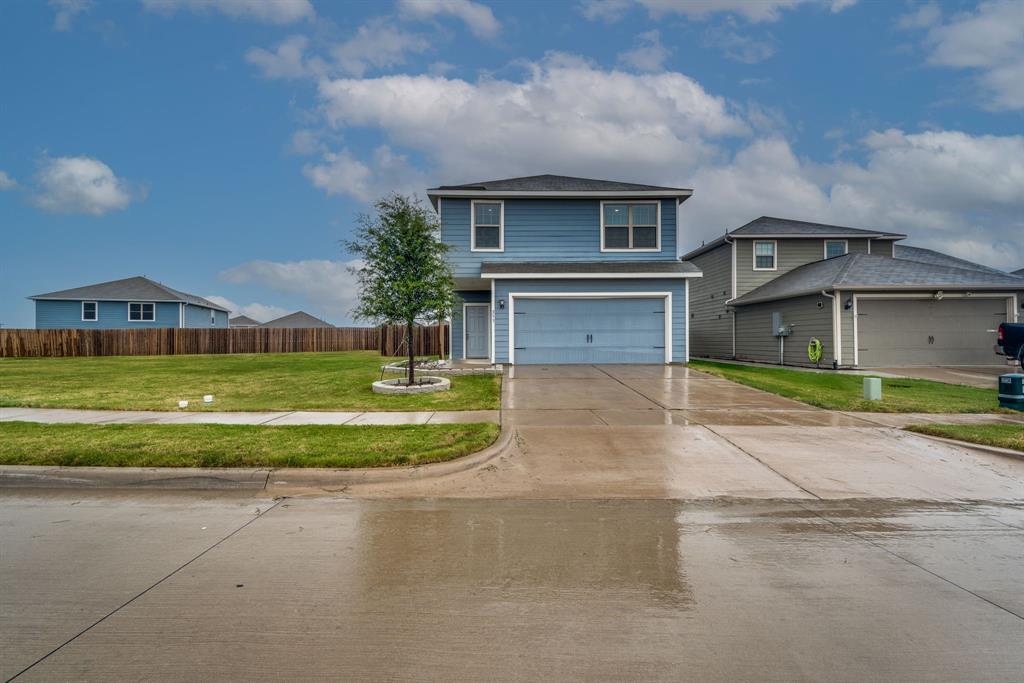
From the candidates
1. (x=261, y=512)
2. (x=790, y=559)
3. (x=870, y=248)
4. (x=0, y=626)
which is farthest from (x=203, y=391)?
(x=870, y=248)

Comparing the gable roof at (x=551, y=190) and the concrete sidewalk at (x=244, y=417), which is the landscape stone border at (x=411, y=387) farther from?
the gable roof at (x=551, y=190)

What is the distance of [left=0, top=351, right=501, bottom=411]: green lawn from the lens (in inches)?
475

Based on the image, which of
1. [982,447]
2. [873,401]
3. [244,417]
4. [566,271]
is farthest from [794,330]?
[244,417]

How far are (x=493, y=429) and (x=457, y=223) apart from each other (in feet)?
42.0

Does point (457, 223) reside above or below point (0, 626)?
above

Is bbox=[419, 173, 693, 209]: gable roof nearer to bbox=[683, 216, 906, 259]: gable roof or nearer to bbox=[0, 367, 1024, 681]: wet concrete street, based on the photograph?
bbox=[683, 216, 906, 259]: gable roof

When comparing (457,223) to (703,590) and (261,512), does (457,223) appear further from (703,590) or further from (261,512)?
(703,590)

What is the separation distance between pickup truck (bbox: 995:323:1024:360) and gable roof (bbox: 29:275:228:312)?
4430 cm

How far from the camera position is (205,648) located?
317 cm

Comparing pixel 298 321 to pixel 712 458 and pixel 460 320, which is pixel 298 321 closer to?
pixel 460 320

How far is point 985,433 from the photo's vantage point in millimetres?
9219

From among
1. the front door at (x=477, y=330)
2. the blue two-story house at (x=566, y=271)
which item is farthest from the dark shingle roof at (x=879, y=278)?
the front door at (x=477, y=330)

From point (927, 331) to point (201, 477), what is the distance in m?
23.7

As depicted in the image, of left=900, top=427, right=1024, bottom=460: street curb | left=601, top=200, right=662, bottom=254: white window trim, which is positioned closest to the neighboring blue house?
left=601, top=200, right=662, bottom=254: white window trim
